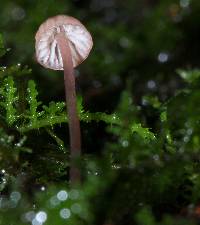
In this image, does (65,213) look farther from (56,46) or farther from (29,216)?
(56,46)

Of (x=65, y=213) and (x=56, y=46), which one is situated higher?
(x=56, y=46)

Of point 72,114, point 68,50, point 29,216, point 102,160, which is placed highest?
point 68,50

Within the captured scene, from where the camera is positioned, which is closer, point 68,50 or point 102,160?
point 102,160

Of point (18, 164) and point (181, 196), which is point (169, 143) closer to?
point (181, 196)

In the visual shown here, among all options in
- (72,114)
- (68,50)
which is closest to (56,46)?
(68,50)

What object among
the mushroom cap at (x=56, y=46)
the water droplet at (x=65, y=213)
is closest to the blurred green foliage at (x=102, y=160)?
the water droplet at (x=65, y=213)

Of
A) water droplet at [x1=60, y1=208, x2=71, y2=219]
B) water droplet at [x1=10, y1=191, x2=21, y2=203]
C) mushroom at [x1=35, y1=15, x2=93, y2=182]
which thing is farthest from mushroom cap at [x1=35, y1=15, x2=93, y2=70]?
water droplet at [x1=60, y1=208, x2=71, y2=219]

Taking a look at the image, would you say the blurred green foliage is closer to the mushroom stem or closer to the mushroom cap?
the mushroom stem

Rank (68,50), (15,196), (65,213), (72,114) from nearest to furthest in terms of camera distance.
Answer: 1. (65,213)
2. (15,196)
3. (72,114)
4. (68,50)

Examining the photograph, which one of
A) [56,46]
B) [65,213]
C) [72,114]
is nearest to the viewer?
[65,213]
